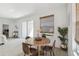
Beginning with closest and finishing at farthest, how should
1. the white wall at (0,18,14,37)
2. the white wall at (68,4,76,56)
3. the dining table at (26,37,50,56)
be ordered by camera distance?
the white wall at (68,4,76,56) < the white wall at (0,18,14,37) < the dining table at (26,37,50,56)

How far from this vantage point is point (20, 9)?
262 cm

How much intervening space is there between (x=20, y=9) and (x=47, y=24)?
29.7 inches

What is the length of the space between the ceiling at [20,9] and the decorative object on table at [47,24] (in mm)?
240

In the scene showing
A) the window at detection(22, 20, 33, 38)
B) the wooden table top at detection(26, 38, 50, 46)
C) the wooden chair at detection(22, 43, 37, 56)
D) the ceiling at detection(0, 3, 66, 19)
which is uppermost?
the ceiling at detection(0, 3, 66, 19)

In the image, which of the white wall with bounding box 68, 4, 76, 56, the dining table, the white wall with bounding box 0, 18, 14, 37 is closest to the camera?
the white wall with bounding box 68, 4, 76, 56

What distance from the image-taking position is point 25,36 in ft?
8.95

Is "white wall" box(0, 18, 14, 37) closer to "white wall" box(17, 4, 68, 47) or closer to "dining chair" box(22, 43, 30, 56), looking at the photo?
"white wall" box(17, 4, 68, 47)

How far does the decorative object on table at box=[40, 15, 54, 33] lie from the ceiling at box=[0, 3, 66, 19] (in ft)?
0.79

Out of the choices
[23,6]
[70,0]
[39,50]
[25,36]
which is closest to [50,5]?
[70,0]

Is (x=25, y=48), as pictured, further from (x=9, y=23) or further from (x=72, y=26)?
(x=72, y=26)

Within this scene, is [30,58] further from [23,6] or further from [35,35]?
[23,6]

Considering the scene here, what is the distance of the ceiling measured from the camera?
2.45 m

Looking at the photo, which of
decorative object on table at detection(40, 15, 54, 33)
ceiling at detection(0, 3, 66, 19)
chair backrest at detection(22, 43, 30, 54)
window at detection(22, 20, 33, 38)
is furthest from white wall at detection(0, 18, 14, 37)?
decorative object on table at detection(40, 15, 54, 33)

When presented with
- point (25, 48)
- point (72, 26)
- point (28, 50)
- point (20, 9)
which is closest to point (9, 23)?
point (20, 9)
